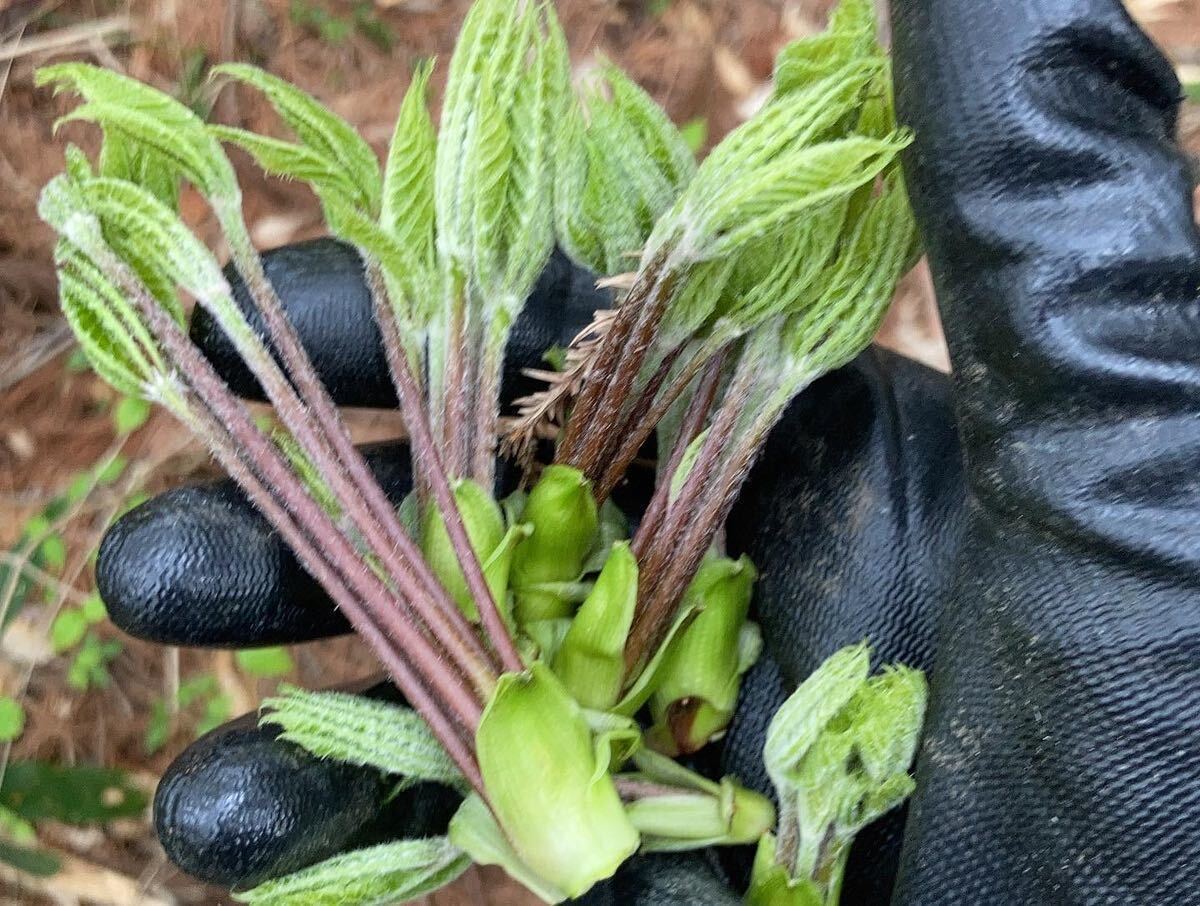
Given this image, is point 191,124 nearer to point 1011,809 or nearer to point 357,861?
point 357,861

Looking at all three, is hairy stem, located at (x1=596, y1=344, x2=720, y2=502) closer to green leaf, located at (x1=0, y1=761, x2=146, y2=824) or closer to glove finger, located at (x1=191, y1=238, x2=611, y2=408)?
glove finger, located at (x1=191, y1=238, x2=611, y2=408)

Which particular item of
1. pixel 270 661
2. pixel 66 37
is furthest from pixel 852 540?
pixel 66 37

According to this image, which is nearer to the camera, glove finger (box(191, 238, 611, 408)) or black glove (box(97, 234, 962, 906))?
black glove (box(97, 234, 962, 906))

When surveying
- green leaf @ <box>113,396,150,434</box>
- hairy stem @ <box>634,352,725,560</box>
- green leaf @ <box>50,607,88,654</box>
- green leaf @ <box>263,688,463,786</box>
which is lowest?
green leaf @ <box>50,607,88,654</box>

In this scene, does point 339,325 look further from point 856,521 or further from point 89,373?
point 89,373

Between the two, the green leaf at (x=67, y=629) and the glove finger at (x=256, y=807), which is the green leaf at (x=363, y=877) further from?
the green leaf at (x=67, y=629)

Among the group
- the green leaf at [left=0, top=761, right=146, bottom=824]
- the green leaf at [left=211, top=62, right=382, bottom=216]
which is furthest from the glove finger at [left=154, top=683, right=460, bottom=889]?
the green leaf at [left=0, top=761, right=146, bottom=824]
